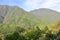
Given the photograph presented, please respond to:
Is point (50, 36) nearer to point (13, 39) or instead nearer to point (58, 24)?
point (13, 39)

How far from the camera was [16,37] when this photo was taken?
95625 mm

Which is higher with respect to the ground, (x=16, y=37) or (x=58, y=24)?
(x=58, y=24)

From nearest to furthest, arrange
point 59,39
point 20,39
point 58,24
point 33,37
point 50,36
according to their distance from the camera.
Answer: point 59,39 → point 20,39 → point 50,36 → point 33,37 → point 58,24

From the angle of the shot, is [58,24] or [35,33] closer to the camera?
[35,33]

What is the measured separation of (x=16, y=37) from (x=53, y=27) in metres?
66.4

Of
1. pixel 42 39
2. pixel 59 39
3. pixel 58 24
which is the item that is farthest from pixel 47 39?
pixel 58 24

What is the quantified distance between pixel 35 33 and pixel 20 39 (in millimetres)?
25382

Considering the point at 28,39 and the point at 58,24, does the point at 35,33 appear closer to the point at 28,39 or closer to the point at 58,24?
the point at 28,39

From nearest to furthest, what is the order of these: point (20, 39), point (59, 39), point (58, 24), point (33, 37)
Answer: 1. point (59, 39)
2. point (20, 39)
3. point (33, 37)
4. point (58, 24)

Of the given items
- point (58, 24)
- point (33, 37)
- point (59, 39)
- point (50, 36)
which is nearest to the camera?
point (59, 39)

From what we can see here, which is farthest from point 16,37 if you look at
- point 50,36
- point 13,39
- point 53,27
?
point 53,27

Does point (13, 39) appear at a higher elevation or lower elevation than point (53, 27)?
lower

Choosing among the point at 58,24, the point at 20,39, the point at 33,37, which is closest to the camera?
the point at 20,39

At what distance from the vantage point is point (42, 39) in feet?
311
